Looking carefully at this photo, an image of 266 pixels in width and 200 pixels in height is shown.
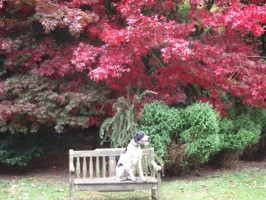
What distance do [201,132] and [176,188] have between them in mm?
1170

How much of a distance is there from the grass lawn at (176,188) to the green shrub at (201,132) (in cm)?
66

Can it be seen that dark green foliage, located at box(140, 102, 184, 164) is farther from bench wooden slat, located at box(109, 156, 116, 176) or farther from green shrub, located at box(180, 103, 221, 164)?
bench wooden slat, located at box(109, 156, 116, 176)

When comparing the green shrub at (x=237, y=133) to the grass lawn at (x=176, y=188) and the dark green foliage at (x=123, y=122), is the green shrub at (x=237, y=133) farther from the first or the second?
the dark green foliage at (x=123, y=122)

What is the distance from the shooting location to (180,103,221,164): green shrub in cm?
673

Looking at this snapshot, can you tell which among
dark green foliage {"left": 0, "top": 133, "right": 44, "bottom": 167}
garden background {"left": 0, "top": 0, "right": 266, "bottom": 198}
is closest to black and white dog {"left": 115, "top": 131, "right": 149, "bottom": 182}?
garden background {"left": 0, "top": 0, "right": 266, "bottom": 198}

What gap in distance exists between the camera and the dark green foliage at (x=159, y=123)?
677 cm

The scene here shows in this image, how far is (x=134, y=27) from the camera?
6.11m

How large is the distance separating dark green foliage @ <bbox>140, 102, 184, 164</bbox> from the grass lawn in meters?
0.75

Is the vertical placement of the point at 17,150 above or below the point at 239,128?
below

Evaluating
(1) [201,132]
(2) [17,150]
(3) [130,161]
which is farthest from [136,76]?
(2) [17,150]

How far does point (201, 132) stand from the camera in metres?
6.77

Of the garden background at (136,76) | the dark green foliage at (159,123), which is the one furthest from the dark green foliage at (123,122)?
the dark green foliage at (159,123)

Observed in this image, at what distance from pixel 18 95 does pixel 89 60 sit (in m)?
1.83

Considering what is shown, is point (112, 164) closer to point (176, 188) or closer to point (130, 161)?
point (130, 161)
